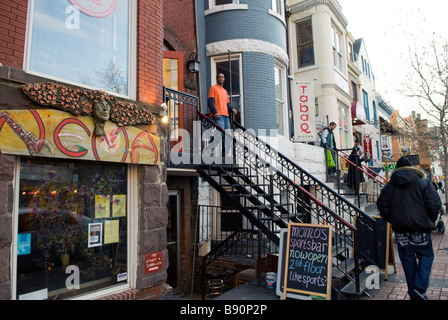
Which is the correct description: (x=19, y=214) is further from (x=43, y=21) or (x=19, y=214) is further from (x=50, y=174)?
(x=43, y=21)

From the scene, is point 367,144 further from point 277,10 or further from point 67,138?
point 67,138

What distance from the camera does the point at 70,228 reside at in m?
3.94

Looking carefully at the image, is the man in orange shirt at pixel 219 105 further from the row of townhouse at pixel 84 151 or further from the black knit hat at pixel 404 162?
the black knit hat at pixel 404 162

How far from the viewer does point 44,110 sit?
3518mm

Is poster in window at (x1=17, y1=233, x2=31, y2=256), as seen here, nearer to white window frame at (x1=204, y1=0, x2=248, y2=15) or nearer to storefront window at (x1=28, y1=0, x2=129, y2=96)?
storefront window at (x1=28, y1=0, x2=129, y2=96)

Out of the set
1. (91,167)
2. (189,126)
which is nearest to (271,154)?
(189,126)

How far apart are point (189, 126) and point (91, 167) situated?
145 inches

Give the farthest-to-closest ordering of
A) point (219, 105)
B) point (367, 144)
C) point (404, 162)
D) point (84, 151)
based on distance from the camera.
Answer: point (367, 144), point (219, 105), point (404, 162), point (84, 151)

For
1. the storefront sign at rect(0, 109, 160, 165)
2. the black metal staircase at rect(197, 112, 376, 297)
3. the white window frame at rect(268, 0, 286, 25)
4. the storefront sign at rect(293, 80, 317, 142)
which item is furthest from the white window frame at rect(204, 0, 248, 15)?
the storefront sign at rect(0, 109, 160, 165)

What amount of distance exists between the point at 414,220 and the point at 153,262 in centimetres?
368

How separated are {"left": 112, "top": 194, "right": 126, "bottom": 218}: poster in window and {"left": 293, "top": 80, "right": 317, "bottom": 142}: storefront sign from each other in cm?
614

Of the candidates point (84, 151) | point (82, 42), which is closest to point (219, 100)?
point (82, 42)

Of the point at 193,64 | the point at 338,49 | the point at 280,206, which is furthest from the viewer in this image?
the point at 338,49

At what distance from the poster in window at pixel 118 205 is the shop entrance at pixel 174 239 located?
10.4 ft
